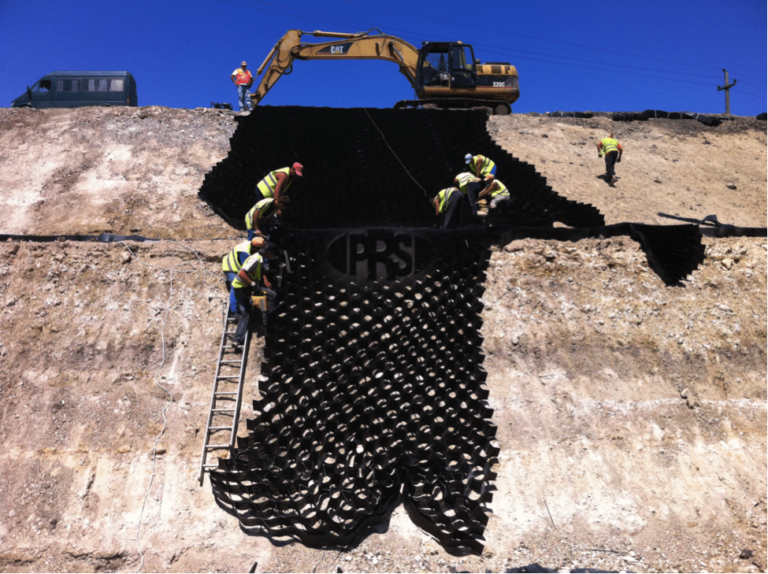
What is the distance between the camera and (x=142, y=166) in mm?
10016

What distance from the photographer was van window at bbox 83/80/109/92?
17062mm

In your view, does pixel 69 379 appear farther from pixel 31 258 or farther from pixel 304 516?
pixel 304 516

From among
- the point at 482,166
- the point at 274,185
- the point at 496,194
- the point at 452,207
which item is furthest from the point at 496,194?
the point at 274,185

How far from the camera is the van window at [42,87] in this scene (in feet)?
A: 54.6

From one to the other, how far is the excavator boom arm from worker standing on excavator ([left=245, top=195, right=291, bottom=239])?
21.3 feet

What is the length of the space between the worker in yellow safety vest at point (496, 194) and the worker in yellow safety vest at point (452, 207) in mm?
651

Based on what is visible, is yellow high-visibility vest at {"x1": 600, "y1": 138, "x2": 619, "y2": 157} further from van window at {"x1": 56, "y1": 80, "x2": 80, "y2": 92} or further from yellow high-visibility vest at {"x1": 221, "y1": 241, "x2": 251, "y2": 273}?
van window at {"x1": 56, "y1": 80, "x2": 80, "y2": 92}

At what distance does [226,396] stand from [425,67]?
33.4ft

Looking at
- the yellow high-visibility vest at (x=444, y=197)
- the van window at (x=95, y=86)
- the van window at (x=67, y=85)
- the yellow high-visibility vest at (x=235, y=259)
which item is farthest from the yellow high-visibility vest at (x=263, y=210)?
the van window at (x=67, y=85)

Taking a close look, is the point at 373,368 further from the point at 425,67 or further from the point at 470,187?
the point at 425,67

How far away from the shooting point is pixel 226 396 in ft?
20.5

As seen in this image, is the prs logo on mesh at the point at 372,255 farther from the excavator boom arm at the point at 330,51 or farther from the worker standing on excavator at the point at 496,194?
the excavator boom arm at the point at 330,51

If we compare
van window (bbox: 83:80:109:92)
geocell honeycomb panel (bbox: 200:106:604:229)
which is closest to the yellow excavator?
geocell honeycomb panel (bbox: 200:106:604:229)

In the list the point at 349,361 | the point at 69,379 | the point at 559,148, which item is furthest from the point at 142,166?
the point at 559,148
